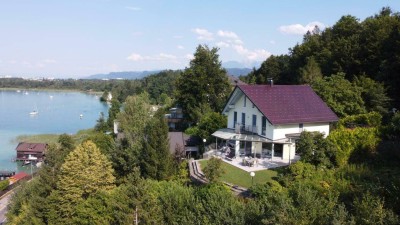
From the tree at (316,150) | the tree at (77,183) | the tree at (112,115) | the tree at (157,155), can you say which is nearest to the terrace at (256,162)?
the tree at (316,150)

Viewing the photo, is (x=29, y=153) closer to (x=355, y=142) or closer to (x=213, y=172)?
(x=213, y=172)

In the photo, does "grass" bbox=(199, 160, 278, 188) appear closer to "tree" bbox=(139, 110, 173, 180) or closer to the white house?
the white house

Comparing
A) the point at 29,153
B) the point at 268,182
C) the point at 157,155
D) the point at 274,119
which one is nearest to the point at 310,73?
the point at 274,119

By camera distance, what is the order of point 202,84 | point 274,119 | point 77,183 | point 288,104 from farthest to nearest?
point 202,84 < point 288,104 < point 274,119 < point 77,183

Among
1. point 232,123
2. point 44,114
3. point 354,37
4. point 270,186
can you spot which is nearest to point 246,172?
point 270,186

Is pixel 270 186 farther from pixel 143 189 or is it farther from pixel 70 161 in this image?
pixel 70 161

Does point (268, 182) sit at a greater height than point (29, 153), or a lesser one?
greater

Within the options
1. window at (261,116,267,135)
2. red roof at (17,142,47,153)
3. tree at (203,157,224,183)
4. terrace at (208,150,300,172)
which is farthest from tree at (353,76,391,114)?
red roof at (17,142,47,153)
